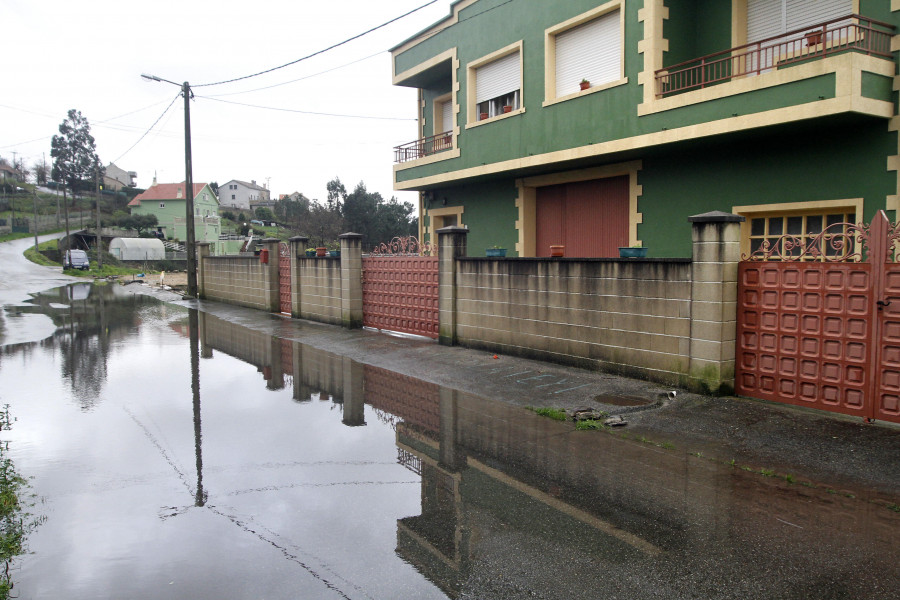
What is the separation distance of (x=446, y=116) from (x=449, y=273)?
9.32 meters

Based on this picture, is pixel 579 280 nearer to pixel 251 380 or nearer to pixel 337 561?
pixel 251 380

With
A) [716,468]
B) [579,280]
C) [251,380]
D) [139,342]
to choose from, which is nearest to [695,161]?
[579,280]

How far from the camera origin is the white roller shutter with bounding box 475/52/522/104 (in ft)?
50.5

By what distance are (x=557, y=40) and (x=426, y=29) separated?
538 centimetres

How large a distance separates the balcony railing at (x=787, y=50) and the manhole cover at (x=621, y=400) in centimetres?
583

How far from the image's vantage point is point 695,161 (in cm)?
1191

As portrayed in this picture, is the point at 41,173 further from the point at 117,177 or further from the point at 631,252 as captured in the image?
the point at 631,252

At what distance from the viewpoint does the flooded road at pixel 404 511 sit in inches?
143

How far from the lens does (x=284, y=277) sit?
63.8 feet

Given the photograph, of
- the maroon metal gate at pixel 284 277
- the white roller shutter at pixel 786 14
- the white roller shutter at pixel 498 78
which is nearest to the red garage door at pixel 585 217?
the white roller shutter at pixel 498 78

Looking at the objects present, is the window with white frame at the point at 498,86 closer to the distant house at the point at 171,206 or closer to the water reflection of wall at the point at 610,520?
the water reflection of wall at the point at 610,520

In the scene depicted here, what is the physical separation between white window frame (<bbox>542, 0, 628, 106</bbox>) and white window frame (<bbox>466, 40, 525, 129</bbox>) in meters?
0.83

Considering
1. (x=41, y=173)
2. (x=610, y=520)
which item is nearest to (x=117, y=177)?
(x=41, y=173)

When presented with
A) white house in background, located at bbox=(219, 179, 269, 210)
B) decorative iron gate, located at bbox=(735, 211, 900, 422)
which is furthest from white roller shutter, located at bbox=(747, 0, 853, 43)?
white house in background, located at bbox=(219, 179, 269, 210)
